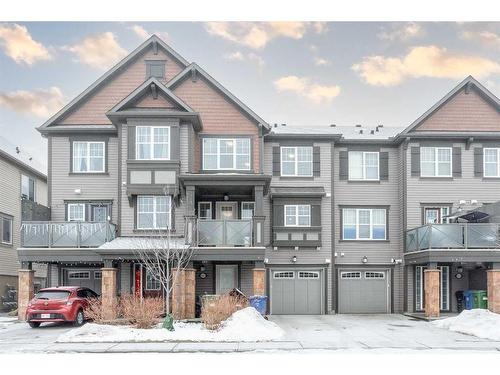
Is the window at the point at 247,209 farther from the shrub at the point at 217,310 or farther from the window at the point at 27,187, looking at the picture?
the window at the point at 27,187

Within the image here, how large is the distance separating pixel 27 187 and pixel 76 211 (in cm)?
888

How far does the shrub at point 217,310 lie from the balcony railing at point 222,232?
2885 mm

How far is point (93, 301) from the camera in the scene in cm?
2127

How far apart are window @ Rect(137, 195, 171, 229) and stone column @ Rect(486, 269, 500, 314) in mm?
13520

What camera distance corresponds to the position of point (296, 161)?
2652 cm

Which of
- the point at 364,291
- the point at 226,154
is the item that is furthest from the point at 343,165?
the point at 364,291

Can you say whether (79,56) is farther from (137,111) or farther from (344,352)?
(344,352)

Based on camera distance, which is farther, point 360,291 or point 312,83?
point 312,83

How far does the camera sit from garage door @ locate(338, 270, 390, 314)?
2623cm

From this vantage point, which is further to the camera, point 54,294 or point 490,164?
point 490,164

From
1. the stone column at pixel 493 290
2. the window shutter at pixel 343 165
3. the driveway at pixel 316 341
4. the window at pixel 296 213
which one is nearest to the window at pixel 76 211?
the driveway at pixel 316 341

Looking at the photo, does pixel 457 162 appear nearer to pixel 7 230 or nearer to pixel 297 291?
pixel 297 291

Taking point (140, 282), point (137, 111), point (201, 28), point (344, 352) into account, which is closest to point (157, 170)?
point (137, 111)

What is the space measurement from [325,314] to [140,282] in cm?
855
